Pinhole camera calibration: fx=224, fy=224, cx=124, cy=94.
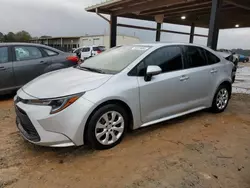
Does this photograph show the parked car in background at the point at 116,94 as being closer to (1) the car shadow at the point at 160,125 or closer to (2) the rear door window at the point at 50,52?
(1) the car shadow at the point at 160,125

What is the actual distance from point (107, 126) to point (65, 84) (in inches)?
30.5

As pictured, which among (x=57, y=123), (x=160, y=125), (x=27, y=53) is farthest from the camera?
(x=27, y=53)

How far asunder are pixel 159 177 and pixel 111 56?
2198 mm

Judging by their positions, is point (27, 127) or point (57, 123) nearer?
point (57, 123)

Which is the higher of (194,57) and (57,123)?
(194,57)

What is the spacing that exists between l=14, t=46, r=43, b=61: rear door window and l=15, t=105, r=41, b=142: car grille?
10.2 feet

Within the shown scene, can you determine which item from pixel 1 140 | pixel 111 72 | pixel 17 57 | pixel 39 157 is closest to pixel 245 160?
pixel 111 72

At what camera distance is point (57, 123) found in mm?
2588

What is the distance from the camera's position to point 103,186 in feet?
→ 7.45

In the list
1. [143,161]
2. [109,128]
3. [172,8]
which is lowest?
[143,161]

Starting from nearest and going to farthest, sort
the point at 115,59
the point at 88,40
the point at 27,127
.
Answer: the point at 27,127
the point at 115,59
the point at 88,40

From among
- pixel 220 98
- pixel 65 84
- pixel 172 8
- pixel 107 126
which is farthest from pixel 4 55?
pixel 172 8

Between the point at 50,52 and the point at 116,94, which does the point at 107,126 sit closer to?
the point at 116,94

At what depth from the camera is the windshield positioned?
3.38 m
